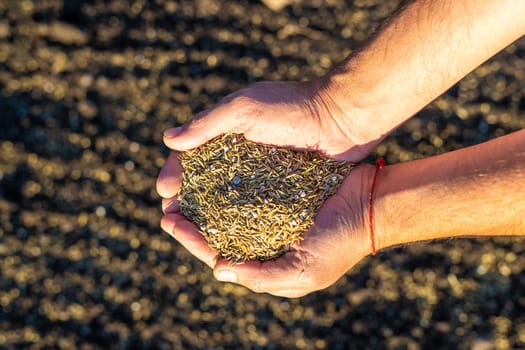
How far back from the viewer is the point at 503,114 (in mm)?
3344

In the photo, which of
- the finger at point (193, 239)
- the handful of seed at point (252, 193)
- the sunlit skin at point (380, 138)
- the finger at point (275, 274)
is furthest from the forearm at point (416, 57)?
the finger at point (193, 239)

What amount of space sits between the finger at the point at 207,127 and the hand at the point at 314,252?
0.35 m

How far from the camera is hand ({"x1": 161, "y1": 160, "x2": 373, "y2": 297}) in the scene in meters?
2.31

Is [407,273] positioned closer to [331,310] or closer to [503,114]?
[331,310]

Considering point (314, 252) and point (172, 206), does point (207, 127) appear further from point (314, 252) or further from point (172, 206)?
point (314, 252)

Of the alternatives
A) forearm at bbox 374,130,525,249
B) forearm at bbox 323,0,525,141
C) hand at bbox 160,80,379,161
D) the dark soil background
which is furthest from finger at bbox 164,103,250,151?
the dark soil background

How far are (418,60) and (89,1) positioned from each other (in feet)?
7.40

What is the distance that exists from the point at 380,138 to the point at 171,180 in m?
1.03

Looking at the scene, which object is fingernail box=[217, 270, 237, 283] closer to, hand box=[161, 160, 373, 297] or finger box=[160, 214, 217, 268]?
hand box=[161, 160, 373, 297]

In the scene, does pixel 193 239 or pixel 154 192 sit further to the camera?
pixel 154 192

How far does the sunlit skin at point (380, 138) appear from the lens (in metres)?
2.22

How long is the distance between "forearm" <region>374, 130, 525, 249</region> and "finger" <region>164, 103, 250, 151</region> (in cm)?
70

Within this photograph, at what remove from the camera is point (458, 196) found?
2.23 meters

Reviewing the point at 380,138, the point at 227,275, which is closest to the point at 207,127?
the point at 227,275
